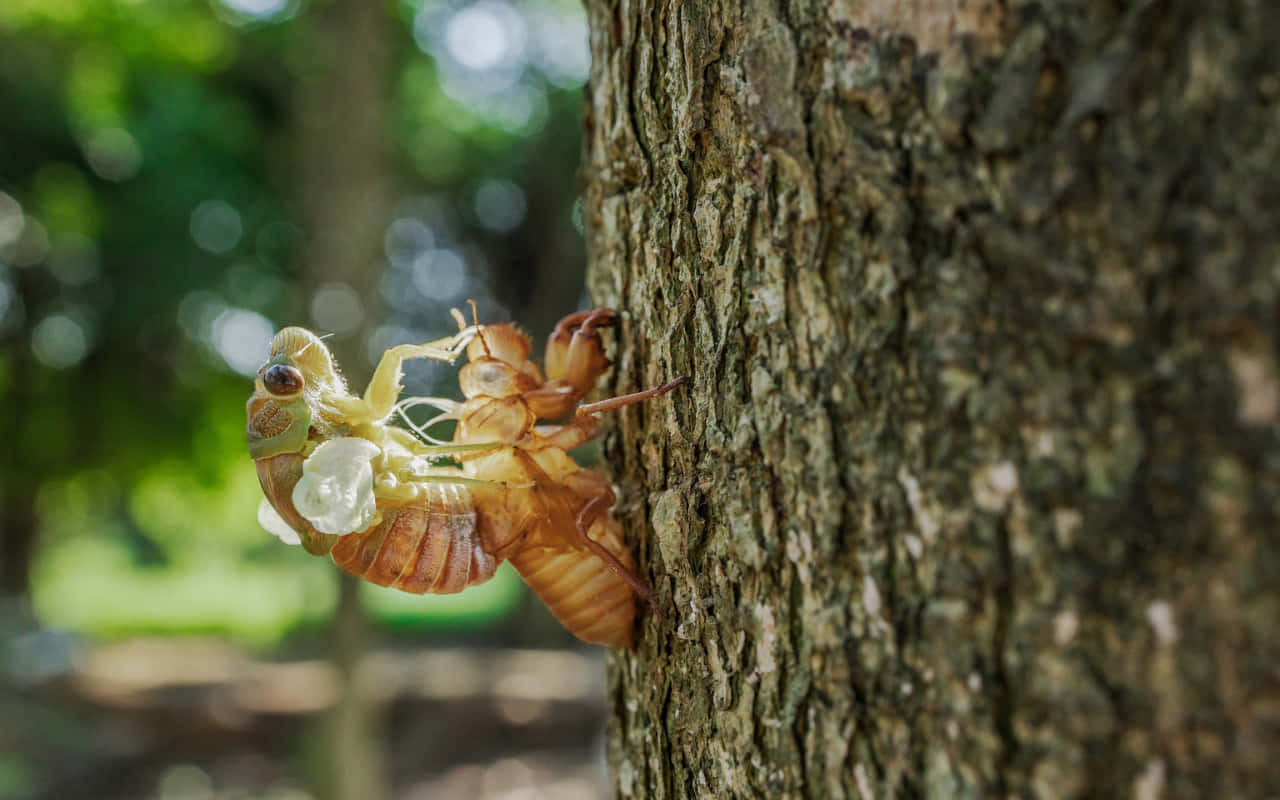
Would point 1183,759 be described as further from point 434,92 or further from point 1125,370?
point 434,92

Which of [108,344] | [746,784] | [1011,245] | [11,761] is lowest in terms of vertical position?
[11,761]

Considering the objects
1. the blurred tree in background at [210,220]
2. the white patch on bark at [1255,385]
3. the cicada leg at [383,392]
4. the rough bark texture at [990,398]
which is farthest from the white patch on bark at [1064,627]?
the blurred tree in background at [210,220]

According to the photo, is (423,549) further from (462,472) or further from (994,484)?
(994,484)

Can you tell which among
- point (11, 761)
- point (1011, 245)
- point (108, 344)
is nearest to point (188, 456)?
point (108, 344)

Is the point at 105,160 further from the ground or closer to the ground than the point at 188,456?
further from the ground

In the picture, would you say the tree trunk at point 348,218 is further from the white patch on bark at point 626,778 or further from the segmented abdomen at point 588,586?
the white patch on bark at point 626,778

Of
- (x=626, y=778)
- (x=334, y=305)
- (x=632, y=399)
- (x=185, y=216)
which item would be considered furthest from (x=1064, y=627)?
(x=185, y=216)

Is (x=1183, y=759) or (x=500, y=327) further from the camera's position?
(x=500, y=327)
